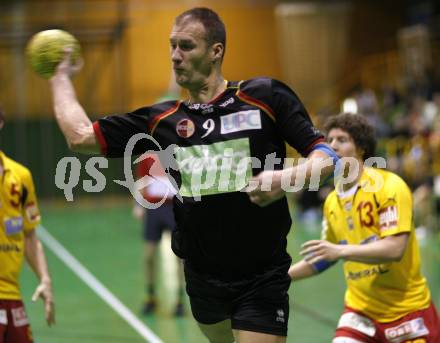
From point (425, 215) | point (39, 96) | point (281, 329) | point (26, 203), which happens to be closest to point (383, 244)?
point (281, 329)

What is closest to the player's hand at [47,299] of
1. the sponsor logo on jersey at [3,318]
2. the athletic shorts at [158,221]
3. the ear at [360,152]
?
the sponsor logo on jersey at [3,318]

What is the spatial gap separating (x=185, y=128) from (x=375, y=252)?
4.41 feet

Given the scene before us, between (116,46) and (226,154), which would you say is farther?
(116,46)

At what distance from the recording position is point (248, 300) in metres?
3.71

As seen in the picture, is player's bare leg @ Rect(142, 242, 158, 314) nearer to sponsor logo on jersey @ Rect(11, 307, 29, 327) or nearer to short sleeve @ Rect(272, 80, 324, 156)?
sponsor logo on jersey @ Rect(11, 307, 29, 327)

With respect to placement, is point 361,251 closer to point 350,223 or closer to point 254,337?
point 350,223

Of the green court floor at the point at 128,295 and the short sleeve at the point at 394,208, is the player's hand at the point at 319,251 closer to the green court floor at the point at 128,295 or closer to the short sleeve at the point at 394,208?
the short sleeve at the point at 394,208

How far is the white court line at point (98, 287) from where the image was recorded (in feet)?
25.9

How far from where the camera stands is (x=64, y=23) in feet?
84.4

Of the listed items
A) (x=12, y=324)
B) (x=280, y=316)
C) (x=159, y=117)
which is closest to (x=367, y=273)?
(x=280, y=316)

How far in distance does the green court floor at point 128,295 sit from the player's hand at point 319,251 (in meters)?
3.27

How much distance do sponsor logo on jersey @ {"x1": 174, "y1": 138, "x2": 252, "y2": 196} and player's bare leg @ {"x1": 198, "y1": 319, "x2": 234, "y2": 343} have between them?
0.68 m

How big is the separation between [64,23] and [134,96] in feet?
10.7

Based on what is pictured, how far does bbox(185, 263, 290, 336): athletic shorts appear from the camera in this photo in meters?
3.67
